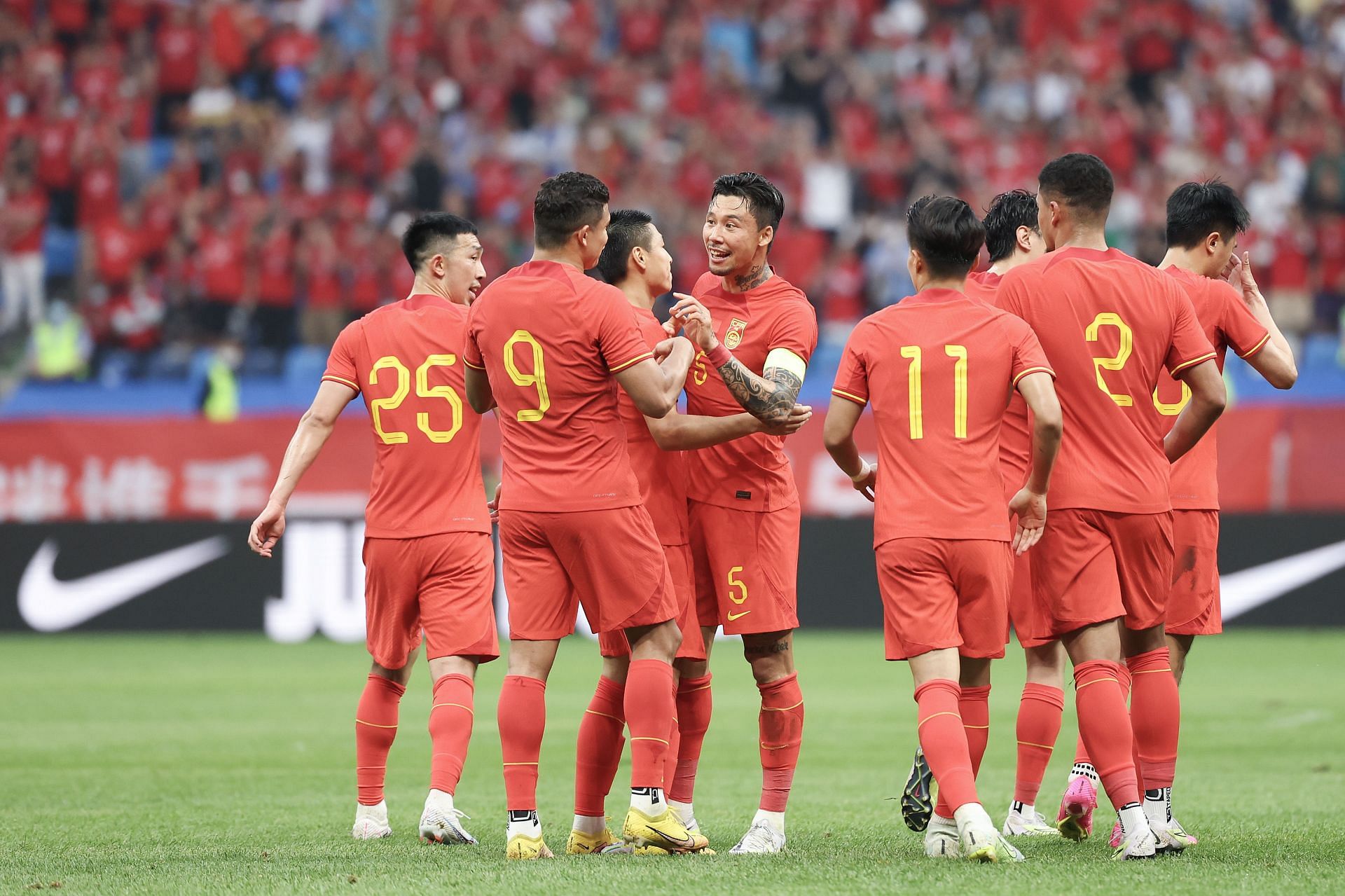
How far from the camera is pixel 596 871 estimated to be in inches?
226

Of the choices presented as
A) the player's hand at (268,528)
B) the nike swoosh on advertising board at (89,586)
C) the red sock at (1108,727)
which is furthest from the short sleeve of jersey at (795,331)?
the nike swoosh on advertising board at (89,586)

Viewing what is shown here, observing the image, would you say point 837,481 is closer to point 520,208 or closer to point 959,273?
point 520,208

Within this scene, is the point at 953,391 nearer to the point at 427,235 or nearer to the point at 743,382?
the point at 743,382

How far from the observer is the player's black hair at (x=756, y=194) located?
6.69 metres

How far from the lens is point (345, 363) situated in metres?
7.22

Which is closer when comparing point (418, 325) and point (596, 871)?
point (596, 871)

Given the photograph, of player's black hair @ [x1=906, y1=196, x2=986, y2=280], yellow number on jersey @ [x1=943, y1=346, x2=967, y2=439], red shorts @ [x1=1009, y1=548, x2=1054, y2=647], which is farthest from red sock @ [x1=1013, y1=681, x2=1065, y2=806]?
player's black hair @ [x1=906, y1=196, x2=986, y2=280]

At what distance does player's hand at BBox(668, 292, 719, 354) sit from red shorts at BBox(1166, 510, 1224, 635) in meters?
2.15

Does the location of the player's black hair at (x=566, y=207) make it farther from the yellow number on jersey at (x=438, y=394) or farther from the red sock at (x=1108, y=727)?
the red sock at (x=1108, y=727)

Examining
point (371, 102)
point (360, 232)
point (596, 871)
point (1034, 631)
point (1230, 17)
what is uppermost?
point (1230, 17)

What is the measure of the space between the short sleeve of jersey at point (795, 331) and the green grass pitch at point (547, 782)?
76.2 inches

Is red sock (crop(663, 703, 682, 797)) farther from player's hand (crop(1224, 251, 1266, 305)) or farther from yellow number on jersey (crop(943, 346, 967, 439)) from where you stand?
player's hand (crop(1224, 251, 1266, 305))

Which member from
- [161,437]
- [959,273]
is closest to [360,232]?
[161,437]

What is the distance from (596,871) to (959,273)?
2.51 metres
